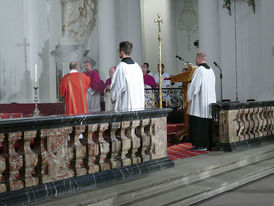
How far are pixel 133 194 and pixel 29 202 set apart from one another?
1.10 m

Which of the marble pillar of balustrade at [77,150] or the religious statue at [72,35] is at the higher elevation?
the religious statue at [72,35]

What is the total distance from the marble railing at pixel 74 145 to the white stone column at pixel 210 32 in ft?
22.9

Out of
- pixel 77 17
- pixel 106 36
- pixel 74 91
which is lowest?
pixel 74 91

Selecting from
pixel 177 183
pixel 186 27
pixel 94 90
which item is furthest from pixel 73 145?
pixel 186 27

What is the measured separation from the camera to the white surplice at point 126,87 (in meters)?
5.67

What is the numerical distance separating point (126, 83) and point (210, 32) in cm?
692

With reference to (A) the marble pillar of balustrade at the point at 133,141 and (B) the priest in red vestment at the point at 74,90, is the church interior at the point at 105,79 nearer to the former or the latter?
(A) the marble pillar of balustrade at the point at 133,141

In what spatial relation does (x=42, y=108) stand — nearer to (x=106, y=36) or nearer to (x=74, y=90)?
(x=74, y=90)

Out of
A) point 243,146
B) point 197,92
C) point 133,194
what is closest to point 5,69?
point 197,92

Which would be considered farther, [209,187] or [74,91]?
[74,91]

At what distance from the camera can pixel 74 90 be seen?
7.72 m

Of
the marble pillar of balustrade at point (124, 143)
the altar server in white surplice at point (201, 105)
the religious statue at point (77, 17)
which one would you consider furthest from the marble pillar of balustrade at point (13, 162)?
the religious statue at point (77, 17)

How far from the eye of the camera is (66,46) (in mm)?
11516

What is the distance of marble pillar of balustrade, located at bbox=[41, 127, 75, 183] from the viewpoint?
387cm
